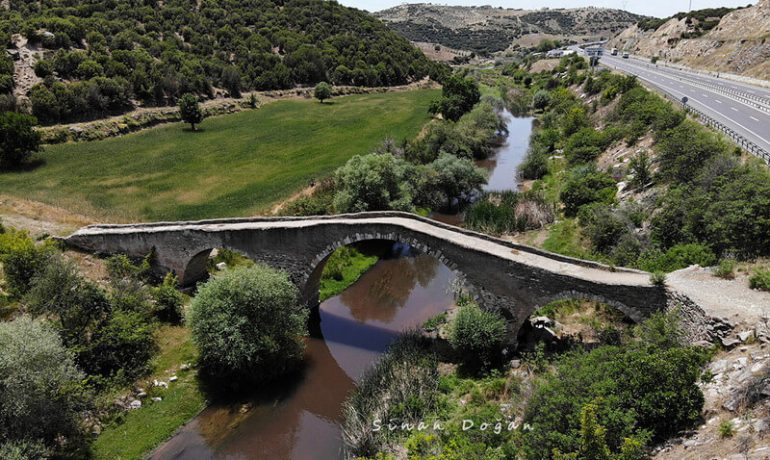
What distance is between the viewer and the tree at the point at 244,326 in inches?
806

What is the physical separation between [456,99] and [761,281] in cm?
5572

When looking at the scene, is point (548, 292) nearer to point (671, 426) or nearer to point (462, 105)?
Answer: point (671, 426)

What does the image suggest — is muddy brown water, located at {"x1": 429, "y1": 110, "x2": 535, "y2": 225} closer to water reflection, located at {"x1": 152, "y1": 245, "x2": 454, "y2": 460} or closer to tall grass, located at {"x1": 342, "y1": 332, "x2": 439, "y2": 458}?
water reflection, located at {"x1": 152, "y1": 245, "x2": 454, "y2": 460}

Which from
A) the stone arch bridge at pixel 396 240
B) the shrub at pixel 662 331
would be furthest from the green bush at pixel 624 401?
the stone arch bridge at pixel 396 240

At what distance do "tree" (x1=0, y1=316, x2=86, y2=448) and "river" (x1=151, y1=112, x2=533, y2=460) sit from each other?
3.71 meters

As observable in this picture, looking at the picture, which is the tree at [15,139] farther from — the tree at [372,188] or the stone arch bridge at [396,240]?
the tree at [372,188]

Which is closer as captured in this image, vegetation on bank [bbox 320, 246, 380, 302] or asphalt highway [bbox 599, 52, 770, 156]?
vegetation on bank [bbox 320, 246, 380, 302]

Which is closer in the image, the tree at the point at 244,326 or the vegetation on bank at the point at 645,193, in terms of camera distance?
the tree at the point at 244,326

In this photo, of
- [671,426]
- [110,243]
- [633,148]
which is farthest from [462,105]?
[671,426]

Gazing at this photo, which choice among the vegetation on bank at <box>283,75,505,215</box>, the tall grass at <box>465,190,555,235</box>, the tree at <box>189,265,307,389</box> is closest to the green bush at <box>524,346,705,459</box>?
the tree at <box>189,265,307,389</box>

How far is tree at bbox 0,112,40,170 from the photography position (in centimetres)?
4203

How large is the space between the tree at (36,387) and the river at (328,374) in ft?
12.2

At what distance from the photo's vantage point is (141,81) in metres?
61.7

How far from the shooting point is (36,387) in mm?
16500
